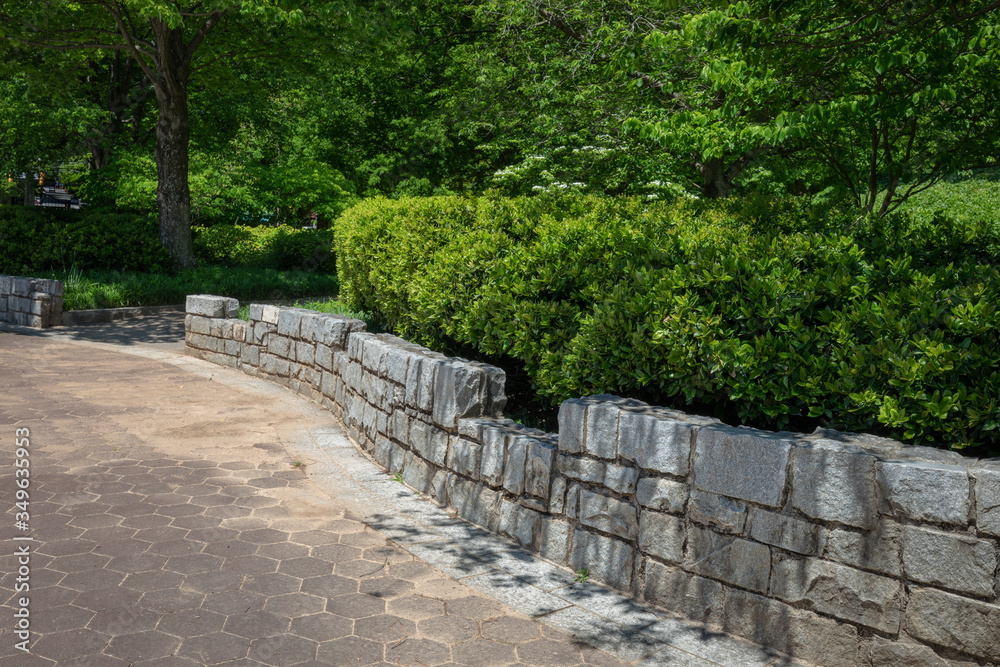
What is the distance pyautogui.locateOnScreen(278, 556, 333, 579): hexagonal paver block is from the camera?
4.32 m

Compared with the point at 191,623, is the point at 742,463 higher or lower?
higher

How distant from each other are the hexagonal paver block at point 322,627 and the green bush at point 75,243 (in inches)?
554

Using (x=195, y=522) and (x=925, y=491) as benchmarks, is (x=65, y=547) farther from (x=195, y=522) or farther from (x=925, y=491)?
(x=925, y=491)

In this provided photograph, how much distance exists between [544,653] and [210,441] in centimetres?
443

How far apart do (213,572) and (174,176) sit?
1432 centimetres

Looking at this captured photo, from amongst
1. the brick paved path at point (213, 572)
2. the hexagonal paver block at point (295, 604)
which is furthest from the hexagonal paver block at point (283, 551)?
the hexagonal paver block at point (295, 604)

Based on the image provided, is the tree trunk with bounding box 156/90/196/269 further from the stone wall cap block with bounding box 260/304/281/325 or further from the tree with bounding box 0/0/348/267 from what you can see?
the stone wall cap block with bounding box 260/304/281/325

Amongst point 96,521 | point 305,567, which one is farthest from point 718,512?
point 96,521

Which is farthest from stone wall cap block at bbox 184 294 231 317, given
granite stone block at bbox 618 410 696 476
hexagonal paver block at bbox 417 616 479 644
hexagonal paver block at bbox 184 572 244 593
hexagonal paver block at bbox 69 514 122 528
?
granite stone block at bbox 618 410 696 476

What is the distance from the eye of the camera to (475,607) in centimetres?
404

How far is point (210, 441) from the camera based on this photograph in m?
6.90

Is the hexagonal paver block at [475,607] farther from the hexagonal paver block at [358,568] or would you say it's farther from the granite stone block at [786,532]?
the granite stone block at [786,532]

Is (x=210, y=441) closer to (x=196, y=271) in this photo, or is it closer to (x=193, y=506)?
(x=193, y=506)

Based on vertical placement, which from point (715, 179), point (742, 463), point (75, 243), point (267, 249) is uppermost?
point (715, 179)
